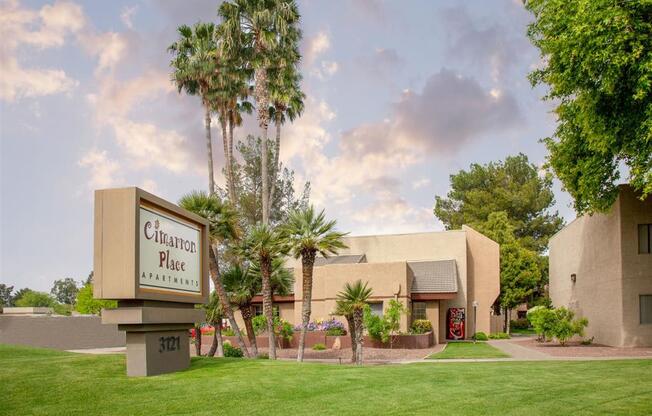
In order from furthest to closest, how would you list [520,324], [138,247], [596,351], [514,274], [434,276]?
Answer: [520,324] < [514,274] < [434,276] < [596,351] < [138,247]

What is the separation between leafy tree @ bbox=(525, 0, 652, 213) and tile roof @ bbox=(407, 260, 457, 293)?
490 inches

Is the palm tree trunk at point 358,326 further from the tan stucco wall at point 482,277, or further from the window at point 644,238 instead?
the tan stucco wall at point 482,277

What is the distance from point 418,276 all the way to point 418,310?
99.6 inches

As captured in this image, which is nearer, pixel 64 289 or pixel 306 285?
→ pixel 306 285

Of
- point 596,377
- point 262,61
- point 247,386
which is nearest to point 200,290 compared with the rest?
point 247,386

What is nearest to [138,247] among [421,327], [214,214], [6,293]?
[214,214]

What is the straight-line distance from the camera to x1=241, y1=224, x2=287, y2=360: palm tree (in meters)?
23.0

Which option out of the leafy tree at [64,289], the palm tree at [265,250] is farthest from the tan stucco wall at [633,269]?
the leafy tree at [64,289]

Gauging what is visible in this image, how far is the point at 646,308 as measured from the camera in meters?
28.5

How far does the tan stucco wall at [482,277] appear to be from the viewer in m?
42.7

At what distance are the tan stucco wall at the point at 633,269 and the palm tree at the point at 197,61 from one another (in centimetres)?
2172

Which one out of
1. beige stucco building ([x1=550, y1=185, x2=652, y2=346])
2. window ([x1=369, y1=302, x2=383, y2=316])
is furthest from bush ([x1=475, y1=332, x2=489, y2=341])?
window ([x1=369, y1=302, x2=383, y2=316])

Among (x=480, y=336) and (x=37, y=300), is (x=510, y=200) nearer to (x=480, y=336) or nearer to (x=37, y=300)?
(x=480, y=336)

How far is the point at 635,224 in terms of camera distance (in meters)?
29.0
